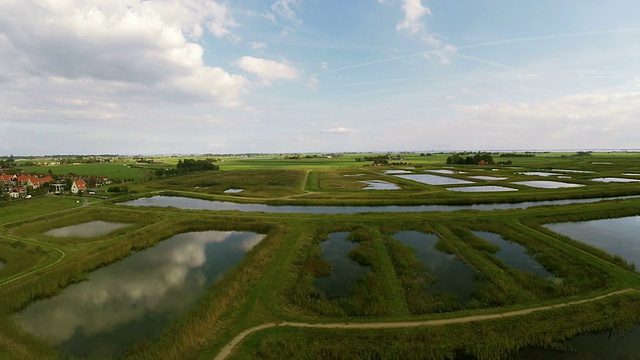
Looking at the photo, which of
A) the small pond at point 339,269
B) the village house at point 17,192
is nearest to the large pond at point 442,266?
the small pond at point 339,269

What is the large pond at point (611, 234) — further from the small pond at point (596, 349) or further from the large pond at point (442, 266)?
the large pond at point (442, 266)

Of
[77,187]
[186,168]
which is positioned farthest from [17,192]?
[186,168]

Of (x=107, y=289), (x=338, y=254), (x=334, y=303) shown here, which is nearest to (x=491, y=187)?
(x=338, y=254)

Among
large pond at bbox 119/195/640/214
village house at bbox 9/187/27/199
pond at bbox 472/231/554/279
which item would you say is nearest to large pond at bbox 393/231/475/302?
pond at bbox 472/231/554/279

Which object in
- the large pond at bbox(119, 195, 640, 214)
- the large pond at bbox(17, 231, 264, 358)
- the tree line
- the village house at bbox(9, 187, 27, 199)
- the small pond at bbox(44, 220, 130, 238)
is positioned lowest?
the large pond at bbox(17, 231, 264, 358)

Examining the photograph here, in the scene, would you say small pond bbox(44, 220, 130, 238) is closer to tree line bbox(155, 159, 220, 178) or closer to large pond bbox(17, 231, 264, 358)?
large pond bbox(17, 231, 264, 358)
